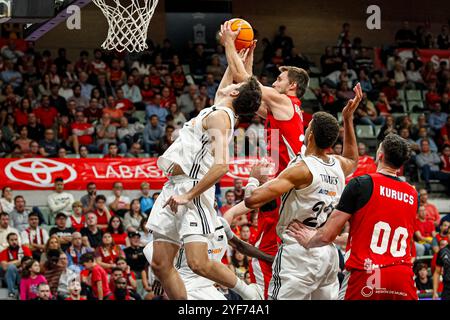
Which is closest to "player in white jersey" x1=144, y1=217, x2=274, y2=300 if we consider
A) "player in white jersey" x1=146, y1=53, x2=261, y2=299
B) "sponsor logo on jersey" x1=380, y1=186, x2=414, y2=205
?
"player in white jersey" x1=146, y1=53, x2=261, y2=299

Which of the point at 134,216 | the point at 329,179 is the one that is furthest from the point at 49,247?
the point at 329,179

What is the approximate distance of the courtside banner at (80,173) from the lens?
51.1 ft

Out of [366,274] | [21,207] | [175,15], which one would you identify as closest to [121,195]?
[21,207]

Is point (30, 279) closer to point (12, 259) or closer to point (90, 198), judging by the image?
point (12, 259)

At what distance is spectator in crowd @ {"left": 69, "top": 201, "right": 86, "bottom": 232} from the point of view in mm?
14398

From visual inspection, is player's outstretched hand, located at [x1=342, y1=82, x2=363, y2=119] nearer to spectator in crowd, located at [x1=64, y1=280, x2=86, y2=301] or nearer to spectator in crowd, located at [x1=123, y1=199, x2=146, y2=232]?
spectator in crowd, located at [x1=64, y1=280, x2=86, y2=301]

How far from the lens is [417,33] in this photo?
2262 cm

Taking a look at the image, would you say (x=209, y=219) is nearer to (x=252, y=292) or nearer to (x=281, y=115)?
(x=252, y=292)

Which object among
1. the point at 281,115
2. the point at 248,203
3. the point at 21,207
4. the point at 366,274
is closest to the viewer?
the point at 366,274

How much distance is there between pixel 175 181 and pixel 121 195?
27.2ft

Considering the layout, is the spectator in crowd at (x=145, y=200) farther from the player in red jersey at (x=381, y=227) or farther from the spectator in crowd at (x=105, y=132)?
the player in red jersey at (x=381, y=227)

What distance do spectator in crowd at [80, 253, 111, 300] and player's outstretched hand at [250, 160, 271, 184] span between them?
20.1 ft

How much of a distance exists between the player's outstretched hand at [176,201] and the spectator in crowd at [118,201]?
8.11m

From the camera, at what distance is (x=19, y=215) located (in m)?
14.4
